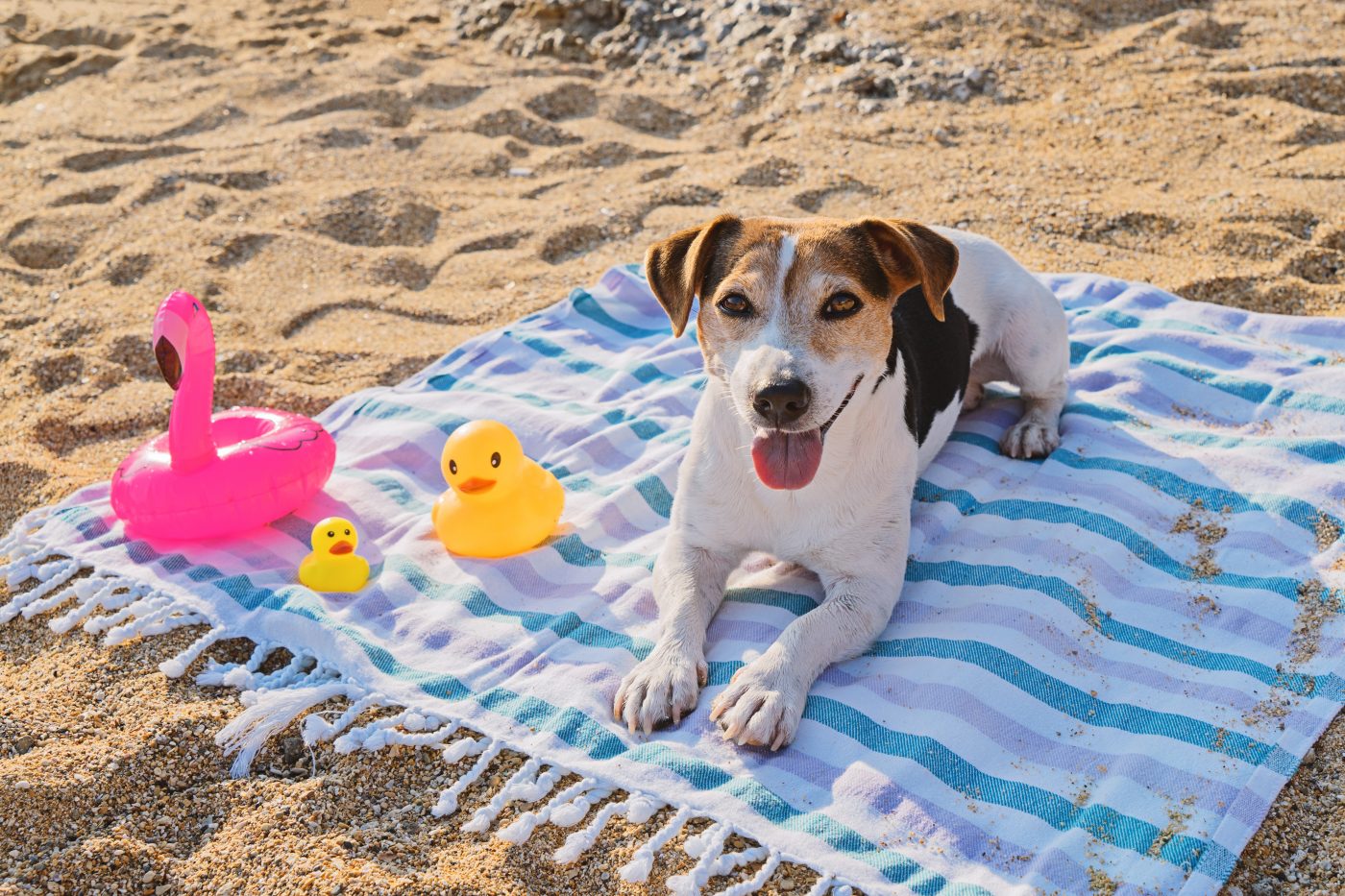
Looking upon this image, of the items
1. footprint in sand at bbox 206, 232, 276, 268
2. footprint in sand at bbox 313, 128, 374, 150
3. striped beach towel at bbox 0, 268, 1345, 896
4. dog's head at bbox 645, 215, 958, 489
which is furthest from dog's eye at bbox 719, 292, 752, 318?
footprint in sand at bbox 313, 128, 374, 150

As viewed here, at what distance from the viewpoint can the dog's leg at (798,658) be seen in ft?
10.8

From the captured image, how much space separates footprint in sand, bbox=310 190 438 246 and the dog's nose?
168 inches

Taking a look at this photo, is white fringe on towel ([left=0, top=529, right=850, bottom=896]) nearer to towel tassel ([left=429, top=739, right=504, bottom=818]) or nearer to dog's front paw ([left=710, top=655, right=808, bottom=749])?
towel tassel ([left=429, top=739, right=504, bottom=818])

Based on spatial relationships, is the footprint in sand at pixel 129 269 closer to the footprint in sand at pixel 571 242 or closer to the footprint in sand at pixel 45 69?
the footprint in sand at pixel 571 242

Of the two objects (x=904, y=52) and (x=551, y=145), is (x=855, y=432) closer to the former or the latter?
(x=551, y=145)

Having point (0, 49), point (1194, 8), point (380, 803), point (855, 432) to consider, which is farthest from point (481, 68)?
point (380, 803)

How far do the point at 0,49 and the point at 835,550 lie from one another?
10.2 m

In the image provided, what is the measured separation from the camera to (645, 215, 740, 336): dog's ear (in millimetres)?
3797

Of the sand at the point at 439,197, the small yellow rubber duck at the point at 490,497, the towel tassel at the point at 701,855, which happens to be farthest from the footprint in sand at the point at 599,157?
the towel tassel at the point at 701,855

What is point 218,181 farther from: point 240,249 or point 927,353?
point 927,353

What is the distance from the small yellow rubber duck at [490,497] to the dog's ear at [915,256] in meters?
1.47

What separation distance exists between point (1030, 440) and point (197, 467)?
128 inches

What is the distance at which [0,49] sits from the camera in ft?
35.0

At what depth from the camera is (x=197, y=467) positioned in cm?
434
